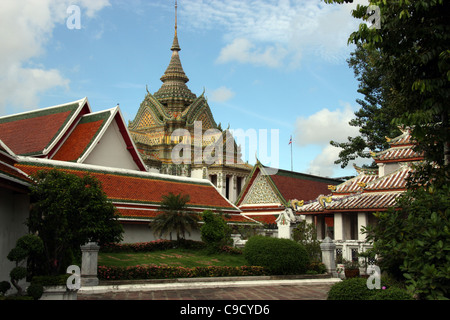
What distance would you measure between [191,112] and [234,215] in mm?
21803

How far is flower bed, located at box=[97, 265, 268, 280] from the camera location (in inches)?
563

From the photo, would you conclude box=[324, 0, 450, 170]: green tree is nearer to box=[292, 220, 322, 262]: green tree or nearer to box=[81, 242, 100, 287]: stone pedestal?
box=[81, 242, 100, 287]: stone pedestal

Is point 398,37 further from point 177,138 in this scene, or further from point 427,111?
point 177,138

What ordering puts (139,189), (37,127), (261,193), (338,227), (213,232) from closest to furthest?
1. (213,232)
2. (338,227)
3. (139,189)
4. (37,127)
5. (261,193)

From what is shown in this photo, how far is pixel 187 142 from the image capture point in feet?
145

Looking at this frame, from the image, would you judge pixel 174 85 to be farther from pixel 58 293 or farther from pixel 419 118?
pixel 419 118

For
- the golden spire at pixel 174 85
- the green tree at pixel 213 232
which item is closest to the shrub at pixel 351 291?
the green tree at pixel 213 232

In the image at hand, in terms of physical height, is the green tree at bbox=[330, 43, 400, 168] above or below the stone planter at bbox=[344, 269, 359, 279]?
above

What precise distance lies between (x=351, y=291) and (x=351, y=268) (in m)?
10.5

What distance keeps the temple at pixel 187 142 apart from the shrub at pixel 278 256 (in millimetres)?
25564

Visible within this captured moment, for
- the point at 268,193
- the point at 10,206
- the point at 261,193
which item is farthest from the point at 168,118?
the point at 10,206

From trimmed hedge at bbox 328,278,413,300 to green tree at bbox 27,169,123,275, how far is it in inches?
292

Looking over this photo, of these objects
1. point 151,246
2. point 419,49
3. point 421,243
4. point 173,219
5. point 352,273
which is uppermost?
point 419,49

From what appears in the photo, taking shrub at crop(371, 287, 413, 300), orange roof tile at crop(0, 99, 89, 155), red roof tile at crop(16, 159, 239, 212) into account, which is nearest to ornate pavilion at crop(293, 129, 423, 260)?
red roof tile at crop(16, 159, 239, 212)
